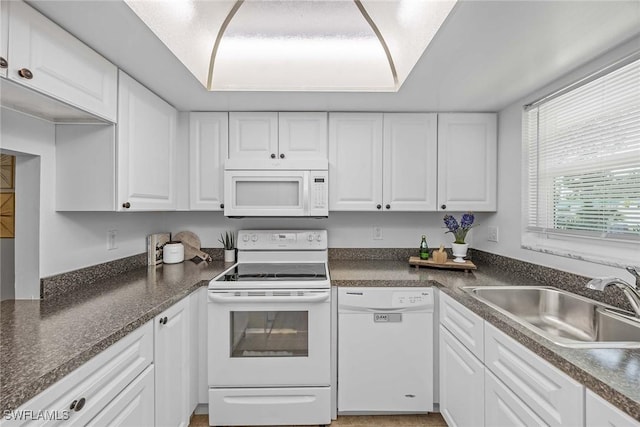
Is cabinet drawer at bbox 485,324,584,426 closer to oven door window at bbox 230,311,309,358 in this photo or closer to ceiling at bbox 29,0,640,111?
oven door window at bbox 230,311,309,358

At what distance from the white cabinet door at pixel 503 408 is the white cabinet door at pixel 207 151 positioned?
191cm

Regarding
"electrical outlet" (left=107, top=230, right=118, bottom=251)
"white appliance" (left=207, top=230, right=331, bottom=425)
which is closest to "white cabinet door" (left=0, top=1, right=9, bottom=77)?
"electrical outlet" (left=107, top=230, right=118, bottom=251)

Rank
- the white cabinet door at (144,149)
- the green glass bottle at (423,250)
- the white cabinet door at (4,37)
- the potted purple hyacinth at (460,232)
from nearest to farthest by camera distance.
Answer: the white cabinet door at (4,37), the white cabinet door at (144,149), the potted purple hyacinth at (460,232), the green glass bottle at (423,250)

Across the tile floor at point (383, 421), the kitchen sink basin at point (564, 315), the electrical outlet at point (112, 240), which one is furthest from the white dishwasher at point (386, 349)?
the electrical outlet at point (112, 240)

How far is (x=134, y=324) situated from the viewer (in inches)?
45.2

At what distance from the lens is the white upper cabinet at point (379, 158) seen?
2.20 m

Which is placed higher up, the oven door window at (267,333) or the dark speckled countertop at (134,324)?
the dark speckled countertop at (134,324)

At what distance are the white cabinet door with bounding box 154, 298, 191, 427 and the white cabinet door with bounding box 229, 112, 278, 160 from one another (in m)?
1.11

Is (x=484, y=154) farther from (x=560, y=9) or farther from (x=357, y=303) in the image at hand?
(x=357, y=303)

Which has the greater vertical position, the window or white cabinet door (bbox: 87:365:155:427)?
the window

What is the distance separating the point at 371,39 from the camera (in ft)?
5.55

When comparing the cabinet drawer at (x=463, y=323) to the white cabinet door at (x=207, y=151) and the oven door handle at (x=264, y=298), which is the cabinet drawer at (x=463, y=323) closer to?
the oven door handle at (x=264, y=298)

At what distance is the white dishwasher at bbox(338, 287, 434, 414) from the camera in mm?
1771

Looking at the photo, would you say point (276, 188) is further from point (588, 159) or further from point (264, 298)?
point (588, 159)
